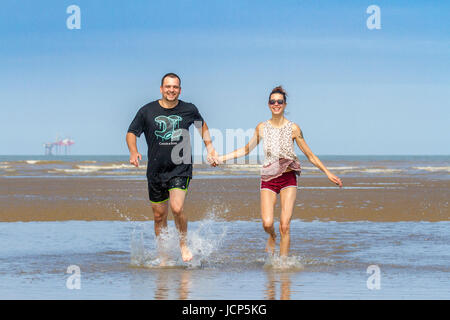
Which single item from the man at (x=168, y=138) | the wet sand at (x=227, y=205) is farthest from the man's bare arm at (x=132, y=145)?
the wet sand at (x=227, y=205)

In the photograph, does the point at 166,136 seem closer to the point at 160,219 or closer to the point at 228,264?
the point at 160,219

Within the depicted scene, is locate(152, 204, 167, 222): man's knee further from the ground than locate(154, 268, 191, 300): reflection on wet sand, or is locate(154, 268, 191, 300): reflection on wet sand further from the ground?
locate(152, 204, 167, 222): man's knee

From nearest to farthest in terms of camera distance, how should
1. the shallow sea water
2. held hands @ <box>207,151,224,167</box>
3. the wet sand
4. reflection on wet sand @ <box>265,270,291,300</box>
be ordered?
reflection on wet sand @ <box>265,270,291,300</box>, the shallow sea water, held hands @ <box>207,151,224,167</box>, the wet sand

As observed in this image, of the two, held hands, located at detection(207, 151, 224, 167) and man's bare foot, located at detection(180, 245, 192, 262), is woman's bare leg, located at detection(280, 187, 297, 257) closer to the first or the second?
held hands, located at detection(207, 151, 224, 167)

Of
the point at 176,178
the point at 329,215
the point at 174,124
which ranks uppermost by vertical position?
the point at 174,124

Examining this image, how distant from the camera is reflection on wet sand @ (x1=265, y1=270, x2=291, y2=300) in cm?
669

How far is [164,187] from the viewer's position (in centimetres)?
848

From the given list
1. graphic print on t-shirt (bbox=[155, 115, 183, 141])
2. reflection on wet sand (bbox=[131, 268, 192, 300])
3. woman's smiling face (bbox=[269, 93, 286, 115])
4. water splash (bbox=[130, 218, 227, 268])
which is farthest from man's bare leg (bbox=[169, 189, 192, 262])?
woman's smiling face (bbox=[269, 93, 286, 115])

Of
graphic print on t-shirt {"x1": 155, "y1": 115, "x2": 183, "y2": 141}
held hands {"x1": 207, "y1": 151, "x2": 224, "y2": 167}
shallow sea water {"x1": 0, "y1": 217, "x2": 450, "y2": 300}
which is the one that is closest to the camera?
shallow sea water {"x1": 0, "y1": 217, "x2": 450, "y2": 300}
